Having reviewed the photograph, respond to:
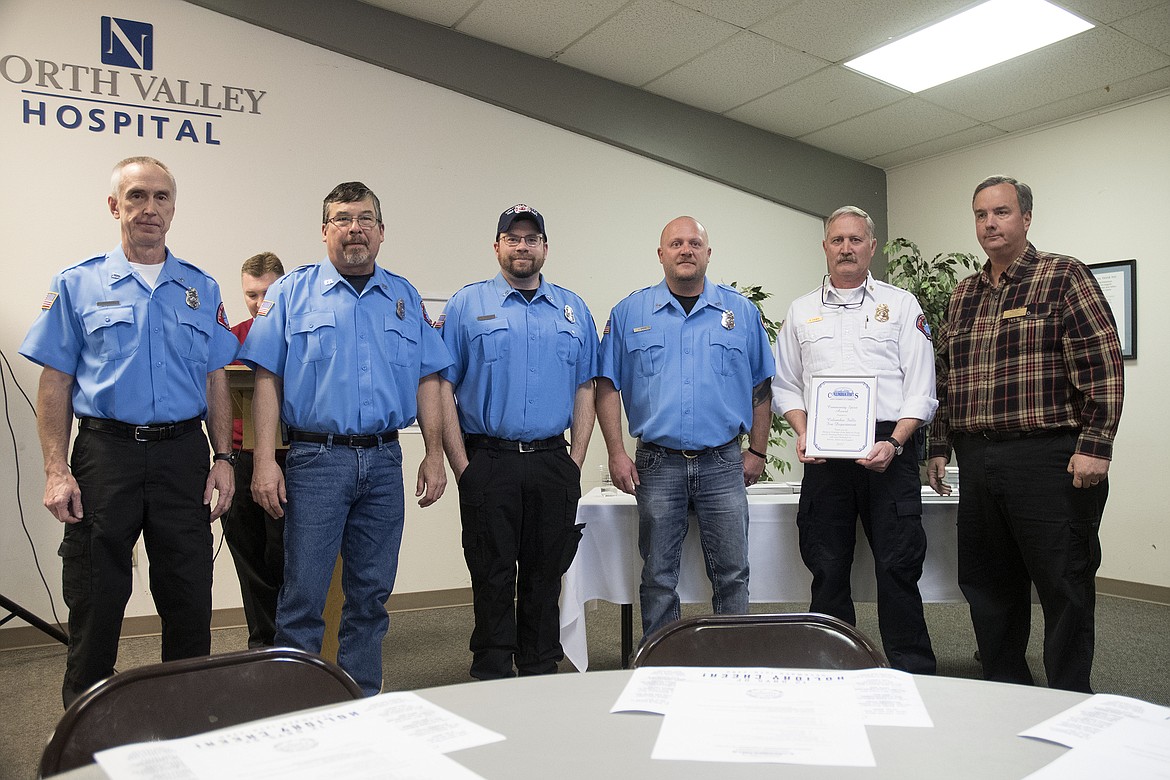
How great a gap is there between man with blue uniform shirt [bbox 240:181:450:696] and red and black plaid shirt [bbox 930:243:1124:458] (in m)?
1.83

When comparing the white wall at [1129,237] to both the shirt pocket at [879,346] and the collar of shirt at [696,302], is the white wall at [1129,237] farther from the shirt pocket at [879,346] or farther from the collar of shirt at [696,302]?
the collar of shirt at [696,302]

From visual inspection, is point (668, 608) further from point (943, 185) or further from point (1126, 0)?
point (943, 185)

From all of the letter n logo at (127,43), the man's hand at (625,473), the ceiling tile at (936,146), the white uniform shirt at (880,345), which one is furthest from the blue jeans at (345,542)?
the ceiling tile at (936,146)

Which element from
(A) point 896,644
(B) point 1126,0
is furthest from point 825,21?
(A) point 896,644

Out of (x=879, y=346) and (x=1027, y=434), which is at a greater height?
(x=879, y=346)

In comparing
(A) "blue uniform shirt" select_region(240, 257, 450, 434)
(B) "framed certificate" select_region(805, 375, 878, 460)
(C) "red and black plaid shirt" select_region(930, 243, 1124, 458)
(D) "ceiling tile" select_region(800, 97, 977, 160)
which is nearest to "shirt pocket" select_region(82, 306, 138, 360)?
(A) "blue uniform shirt" select_region(240, 257, 450, 434)

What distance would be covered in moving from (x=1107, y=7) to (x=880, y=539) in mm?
3119

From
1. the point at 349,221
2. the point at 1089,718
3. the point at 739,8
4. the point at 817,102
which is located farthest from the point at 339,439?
the point at 817,102

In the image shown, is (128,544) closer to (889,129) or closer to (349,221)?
(349,221)

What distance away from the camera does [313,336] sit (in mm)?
2525

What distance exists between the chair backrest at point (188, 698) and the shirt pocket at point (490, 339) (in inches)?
67.6

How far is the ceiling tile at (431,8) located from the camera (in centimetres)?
453

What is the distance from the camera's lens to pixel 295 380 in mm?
2512

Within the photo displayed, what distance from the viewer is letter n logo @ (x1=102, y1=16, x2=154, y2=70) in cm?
407
